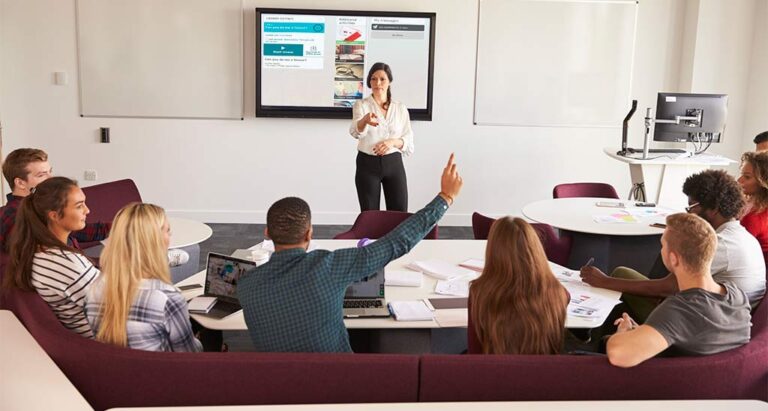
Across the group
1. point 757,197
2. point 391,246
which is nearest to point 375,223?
point 391,246

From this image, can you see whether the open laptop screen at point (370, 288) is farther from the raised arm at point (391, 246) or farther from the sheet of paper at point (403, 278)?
the raised arm at point (391, 246)

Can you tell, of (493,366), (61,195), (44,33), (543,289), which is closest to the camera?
(493,366)

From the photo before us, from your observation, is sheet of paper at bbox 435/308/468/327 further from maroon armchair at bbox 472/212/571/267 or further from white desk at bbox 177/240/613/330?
maroon armchair at bbox 472/212/571/267

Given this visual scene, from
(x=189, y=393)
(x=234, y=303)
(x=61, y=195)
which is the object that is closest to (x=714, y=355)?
(x=189, y=393)

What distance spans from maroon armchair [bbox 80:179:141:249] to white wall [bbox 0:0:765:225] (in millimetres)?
2384

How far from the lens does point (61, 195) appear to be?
3.04 m

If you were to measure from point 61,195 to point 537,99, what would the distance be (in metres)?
5.72

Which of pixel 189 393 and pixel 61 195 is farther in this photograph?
pixel 61 195

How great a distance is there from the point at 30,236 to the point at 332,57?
5.00 m

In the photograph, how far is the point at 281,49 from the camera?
7.50 m

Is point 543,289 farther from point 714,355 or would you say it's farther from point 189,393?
point 189,393

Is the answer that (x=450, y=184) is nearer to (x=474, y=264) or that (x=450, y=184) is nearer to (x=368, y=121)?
(x=474, y=264)

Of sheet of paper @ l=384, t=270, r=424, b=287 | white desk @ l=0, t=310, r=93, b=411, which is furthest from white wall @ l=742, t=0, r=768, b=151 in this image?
white desk @ l=0, t=310, r=93, b=411

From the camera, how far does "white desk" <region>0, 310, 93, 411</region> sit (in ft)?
7.15
